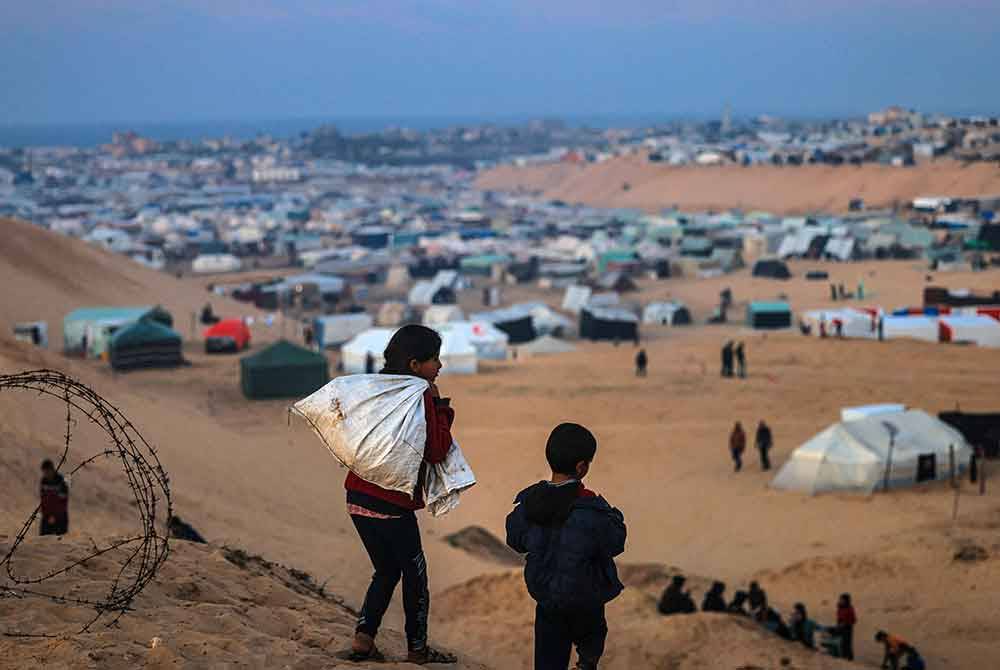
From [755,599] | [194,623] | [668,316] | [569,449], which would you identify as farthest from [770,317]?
[569,449]

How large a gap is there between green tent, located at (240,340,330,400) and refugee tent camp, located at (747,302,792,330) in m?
16.3

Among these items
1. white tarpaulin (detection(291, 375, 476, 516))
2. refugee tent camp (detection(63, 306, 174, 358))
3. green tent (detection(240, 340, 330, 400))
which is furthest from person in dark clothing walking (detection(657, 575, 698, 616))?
refugee tent camp (detection(63, 306, 174, 358))

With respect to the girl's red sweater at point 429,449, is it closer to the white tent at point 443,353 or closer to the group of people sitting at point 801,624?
the group of people sitting at point 801,624

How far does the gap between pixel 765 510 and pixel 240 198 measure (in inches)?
3511

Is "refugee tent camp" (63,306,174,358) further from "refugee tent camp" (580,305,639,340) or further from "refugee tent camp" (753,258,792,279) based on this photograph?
Result: "refugee tent camp" (753,258,792,279)

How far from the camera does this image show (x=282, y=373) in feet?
75.2

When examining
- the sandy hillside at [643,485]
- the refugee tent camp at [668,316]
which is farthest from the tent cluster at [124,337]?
the refugee tent camp at [668,316]

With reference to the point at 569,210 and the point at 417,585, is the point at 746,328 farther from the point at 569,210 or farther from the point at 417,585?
the point at 569,210

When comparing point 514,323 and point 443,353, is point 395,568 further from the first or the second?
point 514,323

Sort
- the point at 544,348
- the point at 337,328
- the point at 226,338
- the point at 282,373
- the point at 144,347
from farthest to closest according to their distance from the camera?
the point at 337,328 → the point at 544,348 → the point at 226,338 → the point at 144,347 → the point at 282,373

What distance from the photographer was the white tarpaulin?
439cm

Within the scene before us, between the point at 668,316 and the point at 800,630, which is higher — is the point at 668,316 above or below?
below

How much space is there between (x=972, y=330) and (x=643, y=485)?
565 inches

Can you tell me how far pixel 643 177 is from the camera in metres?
116
